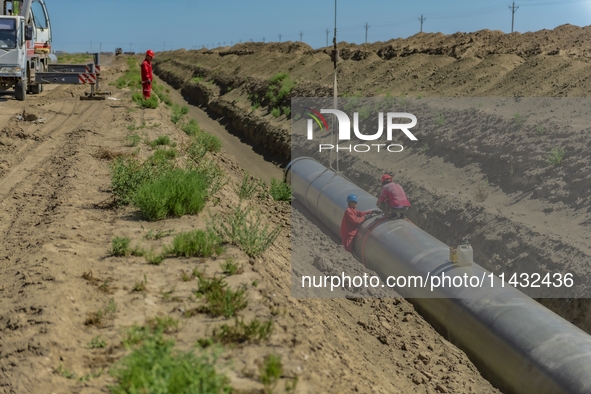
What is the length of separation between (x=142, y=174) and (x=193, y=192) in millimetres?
1109

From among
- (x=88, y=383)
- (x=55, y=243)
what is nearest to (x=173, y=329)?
(x=88, y=383)

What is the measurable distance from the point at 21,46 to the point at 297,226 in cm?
1472

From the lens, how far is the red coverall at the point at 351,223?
39.8 ft

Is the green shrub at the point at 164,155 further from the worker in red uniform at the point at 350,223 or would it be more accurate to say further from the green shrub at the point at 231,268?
the green shrub at the point at 231,268

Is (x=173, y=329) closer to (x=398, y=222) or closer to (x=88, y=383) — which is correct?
(x=88, y=383)

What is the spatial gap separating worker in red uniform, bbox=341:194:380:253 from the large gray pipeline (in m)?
0.17

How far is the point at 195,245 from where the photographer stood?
25.6 ft

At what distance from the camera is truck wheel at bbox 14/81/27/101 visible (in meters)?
24.8

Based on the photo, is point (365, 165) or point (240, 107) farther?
point (240, 107)

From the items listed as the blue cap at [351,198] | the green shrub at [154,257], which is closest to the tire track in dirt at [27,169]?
the green shrub at [154,257]

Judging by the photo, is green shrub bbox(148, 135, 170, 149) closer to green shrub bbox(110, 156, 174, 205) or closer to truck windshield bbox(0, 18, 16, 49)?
green shrub bbox(110, 156, 174, 205)

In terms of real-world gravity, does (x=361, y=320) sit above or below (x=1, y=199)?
below

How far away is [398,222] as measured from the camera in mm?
11328

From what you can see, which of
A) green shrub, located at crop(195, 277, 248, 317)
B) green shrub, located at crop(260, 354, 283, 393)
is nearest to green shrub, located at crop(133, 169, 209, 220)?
green shrub, located at crop(195, 277, 248, 317)
